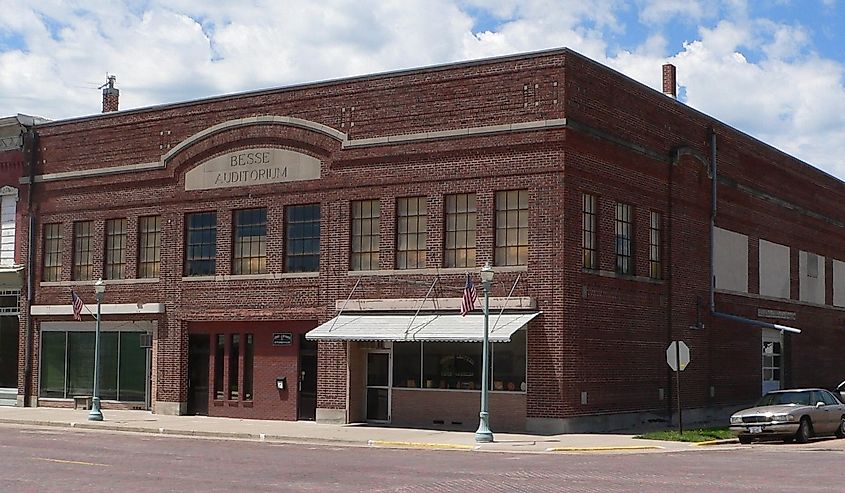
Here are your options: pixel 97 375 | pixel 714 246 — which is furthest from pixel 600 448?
pixel 97 375

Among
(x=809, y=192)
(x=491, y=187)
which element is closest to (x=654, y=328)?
(x=491, y=187)

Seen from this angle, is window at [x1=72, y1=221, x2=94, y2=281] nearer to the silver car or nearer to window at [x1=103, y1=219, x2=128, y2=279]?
window at [x1=103, y1=219, x2=128, y2=279]

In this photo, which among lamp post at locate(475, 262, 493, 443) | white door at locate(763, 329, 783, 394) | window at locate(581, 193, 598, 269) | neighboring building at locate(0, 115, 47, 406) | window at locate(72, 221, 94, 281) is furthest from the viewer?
white door at locate(763, 329, 783, 394)

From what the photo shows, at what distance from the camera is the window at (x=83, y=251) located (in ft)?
131

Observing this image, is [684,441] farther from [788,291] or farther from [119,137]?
[119,137]

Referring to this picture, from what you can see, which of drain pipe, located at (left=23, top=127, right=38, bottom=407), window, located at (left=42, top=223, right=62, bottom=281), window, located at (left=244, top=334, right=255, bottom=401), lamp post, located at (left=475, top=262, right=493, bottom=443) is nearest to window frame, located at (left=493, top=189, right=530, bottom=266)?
lamp post, located at (left=475, top=262, right=493, bottom=443)

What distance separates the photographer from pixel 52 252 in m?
41.1

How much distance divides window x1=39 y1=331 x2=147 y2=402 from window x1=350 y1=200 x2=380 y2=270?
9191mm

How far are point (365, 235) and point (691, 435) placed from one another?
1083cm

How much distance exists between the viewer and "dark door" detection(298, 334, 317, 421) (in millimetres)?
34719

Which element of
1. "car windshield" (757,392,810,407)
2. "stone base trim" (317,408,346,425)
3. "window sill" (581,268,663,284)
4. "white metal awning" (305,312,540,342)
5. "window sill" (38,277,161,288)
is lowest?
"stone base trim" (317,408,346,425)

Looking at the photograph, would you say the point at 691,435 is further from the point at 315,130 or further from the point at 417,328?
the point at 315,130

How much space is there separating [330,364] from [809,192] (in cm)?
2286

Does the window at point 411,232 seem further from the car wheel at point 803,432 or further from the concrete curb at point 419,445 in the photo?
the car wheel at point 803,432
